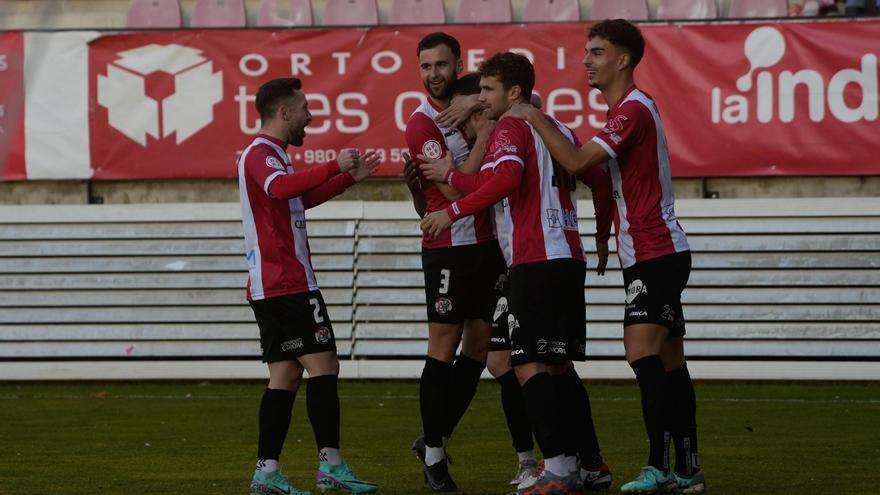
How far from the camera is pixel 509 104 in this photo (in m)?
6.05

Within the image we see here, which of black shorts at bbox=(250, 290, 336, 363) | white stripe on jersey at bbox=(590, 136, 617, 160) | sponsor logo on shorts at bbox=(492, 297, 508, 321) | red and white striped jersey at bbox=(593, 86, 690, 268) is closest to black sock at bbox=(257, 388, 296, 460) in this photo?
black shorts at bbox=(250, 290, 336, 363)

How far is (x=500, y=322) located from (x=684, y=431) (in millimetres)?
969

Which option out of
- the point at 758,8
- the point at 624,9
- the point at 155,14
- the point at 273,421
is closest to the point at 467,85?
the point at 273,421

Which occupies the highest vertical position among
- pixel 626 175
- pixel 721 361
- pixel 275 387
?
pixel 626 175

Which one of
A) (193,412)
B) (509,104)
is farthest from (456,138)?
(193,412)

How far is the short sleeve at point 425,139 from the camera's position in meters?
6.45

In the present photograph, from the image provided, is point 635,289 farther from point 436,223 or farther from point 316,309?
point 316,309

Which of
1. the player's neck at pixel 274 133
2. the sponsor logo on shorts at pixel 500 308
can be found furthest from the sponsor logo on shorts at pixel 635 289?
the player's neck at pixel 274 133

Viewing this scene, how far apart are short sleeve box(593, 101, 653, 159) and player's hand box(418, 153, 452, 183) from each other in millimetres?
689

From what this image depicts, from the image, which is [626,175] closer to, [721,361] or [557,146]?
[557,146]

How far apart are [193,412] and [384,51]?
440 centimetres

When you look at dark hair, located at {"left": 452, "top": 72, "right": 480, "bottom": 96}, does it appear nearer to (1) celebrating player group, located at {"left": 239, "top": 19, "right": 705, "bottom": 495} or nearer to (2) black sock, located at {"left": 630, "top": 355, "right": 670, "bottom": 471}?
(1) celebrating player group, located at {"left": 239, "top": 19, "right": 705, "bottom": 495}

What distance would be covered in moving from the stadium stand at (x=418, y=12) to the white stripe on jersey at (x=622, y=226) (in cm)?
797

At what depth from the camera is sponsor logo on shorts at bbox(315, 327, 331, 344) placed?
624cm
